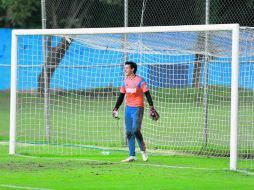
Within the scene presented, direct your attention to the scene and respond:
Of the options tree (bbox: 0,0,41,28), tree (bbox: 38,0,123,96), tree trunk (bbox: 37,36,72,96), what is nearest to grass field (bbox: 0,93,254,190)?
tree trunk (bbox: 37,36,72,96)

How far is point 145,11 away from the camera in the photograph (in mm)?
20719

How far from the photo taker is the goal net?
728 inches

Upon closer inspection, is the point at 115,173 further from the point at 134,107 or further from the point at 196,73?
the point at 196,73

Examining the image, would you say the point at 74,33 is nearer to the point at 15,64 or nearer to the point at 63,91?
the point at 15,64

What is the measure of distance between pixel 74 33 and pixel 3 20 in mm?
27589

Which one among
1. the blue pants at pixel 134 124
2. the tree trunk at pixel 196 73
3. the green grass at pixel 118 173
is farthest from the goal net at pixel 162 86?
the blue pants at pixel 134 124

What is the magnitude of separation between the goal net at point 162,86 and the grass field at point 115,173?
1.20 meters

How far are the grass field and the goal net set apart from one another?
1198 mm

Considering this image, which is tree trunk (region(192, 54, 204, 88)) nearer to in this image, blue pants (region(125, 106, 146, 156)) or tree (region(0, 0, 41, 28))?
blue pants (region(125, 106, 146, 156))

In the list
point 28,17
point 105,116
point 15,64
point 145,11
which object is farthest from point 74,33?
point 28,17

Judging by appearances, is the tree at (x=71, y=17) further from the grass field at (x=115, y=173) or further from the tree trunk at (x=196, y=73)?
the grass field at (x=115, y=173)

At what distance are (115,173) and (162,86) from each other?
6.08m

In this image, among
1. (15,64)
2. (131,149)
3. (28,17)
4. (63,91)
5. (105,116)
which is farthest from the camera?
(28,17)

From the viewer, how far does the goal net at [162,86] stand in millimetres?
18484
